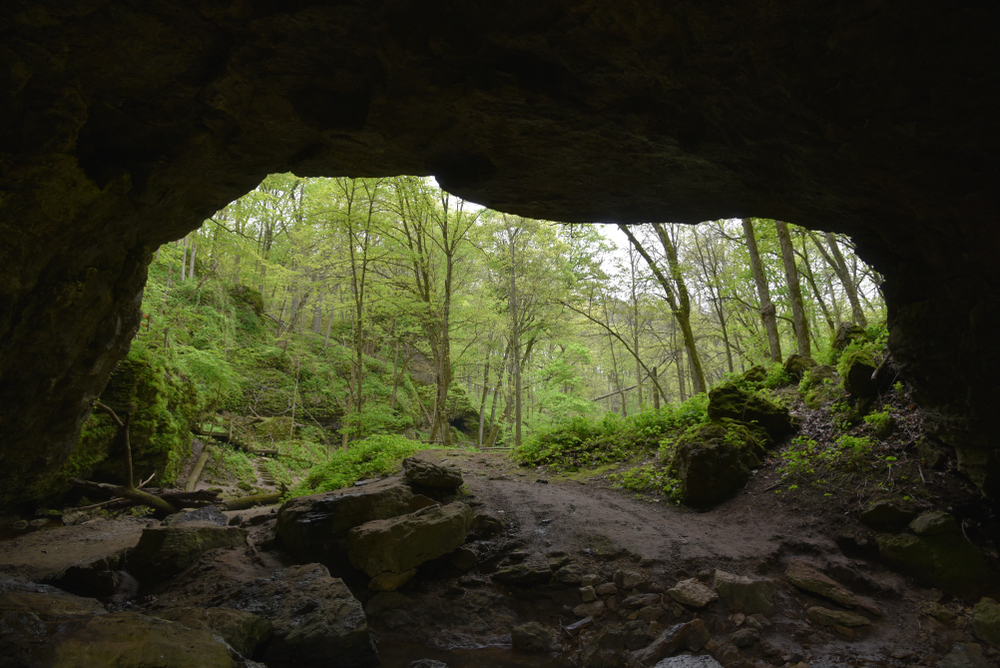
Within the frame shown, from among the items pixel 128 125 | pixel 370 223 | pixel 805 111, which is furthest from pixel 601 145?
pixel 370 223

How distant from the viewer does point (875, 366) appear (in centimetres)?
672

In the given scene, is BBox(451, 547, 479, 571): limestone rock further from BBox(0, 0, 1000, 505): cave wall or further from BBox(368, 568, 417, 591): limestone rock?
BBox(0, 0, 1000, 505): cave wall

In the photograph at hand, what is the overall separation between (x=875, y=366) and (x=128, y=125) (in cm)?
975

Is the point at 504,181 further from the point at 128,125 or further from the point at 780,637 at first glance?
the point at 780,637

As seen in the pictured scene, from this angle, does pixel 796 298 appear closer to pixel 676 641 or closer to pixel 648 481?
pixel 648 481

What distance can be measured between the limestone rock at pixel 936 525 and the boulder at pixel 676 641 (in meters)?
2.52

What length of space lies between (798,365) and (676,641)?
7.62 m

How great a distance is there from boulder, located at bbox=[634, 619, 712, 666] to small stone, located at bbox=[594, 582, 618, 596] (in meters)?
0.74

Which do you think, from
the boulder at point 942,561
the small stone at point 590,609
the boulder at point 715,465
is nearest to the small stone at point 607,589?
the small stone at point 590,609

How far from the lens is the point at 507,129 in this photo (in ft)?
14.4

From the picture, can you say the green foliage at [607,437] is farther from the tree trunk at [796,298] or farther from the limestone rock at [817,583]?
the limestone rock at [817,583]

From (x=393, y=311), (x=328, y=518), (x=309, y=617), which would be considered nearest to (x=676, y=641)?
(x=309, y=617)

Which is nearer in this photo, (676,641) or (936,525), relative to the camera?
(676,641)

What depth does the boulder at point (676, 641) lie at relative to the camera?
3.86m
